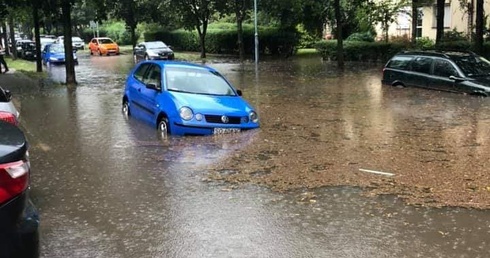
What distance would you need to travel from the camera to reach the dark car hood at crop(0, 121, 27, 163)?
3.20 metres

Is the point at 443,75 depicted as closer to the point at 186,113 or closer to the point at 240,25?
the point at 186,113

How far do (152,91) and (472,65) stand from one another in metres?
10.4

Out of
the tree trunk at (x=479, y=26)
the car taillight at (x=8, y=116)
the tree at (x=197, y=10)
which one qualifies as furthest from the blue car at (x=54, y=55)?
the car taillight at (x=8, y=116)

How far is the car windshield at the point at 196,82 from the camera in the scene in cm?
1175

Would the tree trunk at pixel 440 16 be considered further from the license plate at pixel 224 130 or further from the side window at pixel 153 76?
the license plate at pixel 224 130

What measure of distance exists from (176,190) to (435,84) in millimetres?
12780

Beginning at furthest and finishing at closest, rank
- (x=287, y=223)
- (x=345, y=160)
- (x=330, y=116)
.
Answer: (x=330, y=116) < (x=345, y=160) < (x=287, y=223)

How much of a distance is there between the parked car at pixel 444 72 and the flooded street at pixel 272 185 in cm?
303

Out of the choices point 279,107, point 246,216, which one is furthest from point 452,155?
point 279,107

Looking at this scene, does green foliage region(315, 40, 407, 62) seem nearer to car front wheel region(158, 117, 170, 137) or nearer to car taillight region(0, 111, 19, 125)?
car front wheel region(158, 117, 170, 137)

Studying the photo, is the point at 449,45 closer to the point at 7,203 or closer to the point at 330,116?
the point at 330,116

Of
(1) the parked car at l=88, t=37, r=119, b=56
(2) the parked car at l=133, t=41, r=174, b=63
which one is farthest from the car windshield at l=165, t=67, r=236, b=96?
(1) the parked car at l=88, t=37, r=119, b=56

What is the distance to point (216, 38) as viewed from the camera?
48188 mm

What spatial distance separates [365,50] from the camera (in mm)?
32719
